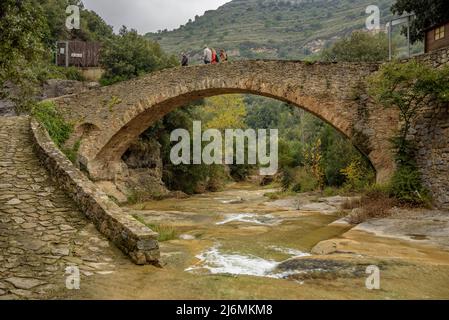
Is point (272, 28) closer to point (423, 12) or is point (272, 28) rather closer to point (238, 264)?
point (423, 12)

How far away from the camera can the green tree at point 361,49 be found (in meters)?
25.1

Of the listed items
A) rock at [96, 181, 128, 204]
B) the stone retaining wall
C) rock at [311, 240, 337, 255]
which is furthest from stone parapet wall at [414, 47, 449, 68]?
rock at [96, 181, 128, 204]

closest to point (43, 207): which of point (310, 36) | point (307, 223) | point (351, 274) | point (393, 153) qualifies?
point (351, 274)

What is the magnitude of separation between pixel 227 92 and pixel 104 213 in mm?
11127

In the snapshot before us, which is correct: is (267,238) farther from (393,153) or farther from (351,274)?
(393,153)

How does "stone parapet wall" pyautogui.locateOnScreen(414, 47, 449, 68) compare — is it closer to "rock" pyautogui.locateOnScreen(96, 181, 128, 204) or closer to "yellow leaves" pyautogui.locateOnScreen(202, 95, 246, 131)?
"rock" pyautogui.locateOnScreen(96, 181, 128, 204)

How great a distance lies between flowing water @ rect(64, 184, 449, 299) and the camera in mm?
4910

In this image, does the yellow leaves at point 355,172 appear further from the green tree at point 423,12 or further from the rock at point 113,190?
the rock at point 113,190

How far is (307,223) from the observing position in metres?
12.2

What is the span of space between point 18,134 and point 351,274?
34.0 ft

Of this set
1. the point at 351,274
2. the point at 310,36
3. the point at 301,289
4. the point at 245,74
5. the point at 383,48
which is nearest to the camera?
the point at 301,289

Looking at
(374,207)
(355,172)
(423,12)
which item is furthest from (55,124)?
(423,12)

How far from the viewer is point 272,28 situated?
107 metres

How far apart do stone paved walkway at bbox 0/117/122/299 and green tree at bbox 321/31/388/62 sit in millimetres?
21144
